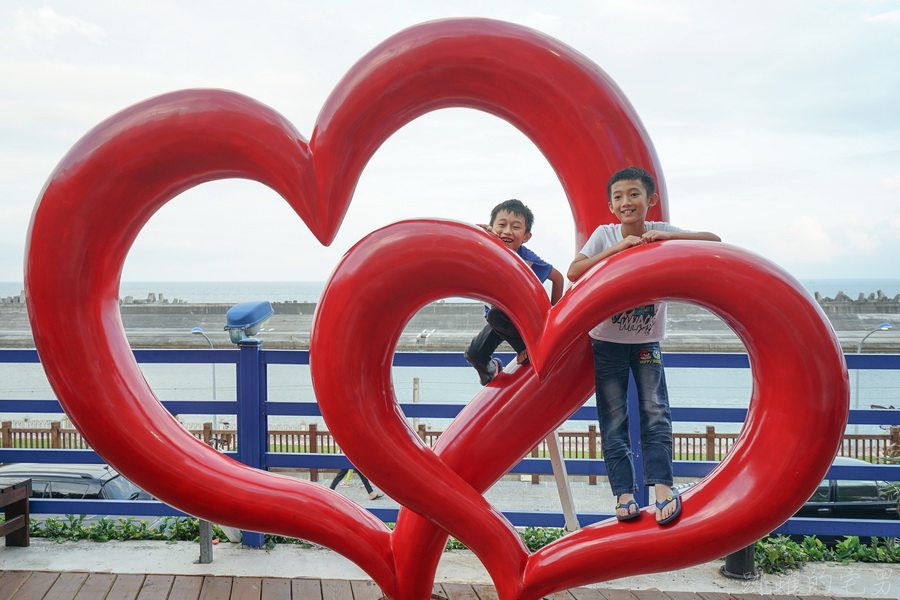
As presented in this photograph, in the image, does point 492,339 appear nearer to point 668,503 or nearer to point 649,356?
point 649,356

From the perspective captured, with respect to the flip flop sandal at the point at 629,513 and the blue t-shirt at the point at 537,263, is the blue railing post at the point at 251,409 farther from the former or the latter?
the flip flop sandal at the point at 629,513

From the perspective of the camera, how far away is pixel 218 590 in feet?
12.1

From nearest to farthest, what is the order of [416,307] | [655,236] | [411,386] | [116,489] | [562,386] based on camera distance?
[655,236] → [416,307] → [562,386] → [116,489] → [411,386]

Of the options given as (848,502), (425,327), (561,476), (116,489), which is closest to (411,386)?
(425,327)

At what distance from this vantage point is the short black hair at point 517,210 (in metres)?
2.97

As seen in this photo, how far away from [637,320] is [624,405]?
13.1 inches

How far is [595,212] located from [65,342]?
2109mm

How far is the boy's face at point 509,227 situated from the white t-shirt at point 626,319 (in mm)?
303

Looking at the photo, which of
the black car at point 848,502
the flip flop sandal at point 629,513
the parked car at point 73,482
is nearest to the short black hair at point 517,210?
the flip flop sandal at point 629,513

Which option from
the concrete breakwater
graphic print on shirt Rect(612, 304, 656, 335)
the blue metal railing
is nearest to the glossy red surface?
graphic print on shirt Rect(612, 304, 656, 335)

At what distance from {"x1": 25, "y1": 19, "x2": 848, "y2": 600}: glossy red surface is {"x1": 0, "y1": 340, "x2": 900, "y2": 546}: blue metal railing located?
1.31m

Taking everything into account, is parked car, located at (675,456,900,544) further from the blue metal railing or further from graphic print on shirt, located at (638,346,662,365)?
graphic print on shirt, located at (638,346,662,365)

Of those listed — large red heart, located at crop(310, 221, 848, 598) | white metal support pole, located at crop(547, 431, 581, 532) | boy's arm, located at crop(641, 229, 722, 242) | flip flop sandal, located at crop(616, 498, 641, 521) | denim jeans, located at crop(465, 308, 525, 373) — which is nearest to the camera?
large red heart, located at crop(310, 221, 848, 598)

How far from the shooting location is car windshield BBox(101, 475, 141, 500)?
8891mm
